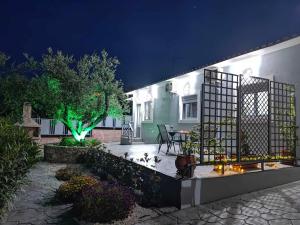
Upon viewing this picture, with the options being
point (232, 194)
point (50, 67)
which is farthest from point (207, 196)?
point (50, 67)

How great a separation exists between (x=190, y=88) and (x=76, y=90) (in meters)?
5.29

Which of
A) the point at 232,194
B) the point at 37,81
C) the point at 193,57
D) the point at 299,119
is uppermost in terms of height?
the point at 193,57

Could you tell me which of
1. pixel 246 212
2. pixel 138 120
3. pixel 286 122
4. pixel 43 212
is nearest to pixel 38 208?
pixel 43 212

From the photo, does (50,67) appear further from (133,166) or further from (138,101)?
(138,101)

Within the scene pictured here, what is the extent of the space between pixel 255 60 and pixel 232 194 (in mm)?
5306

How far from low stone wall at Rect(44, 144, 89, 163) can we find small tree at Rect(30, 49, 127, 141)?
3.62 feet

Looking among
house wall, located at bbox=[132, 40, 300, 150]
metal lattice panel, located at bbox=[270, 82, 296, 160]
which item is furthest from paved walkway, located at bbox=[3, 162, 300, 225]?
Answer: house wall, located at bbox=[132, 40, 300, 150]

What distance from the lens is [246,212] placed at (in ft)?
15.1

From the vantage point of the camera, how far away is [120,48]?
30.0 meters

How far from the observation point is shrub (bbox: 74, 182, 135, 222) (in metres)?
4.04

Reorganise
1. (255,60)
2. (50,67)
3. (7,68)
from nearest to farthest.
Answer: (255,60) → (50,67) → (7,68)

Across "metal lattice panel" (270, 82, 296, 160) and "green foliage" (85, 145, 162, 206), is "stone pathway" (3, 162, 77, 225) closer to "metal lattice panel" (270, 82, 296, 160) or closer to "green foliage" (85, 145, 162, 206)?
"green foliage" (85, 145, 162, 206)

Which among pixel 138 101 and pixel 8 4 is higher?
pixel 8 4

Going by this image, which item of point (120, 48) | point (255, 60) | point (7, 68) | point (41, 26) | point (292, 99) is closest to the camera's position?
point (292, 99)
